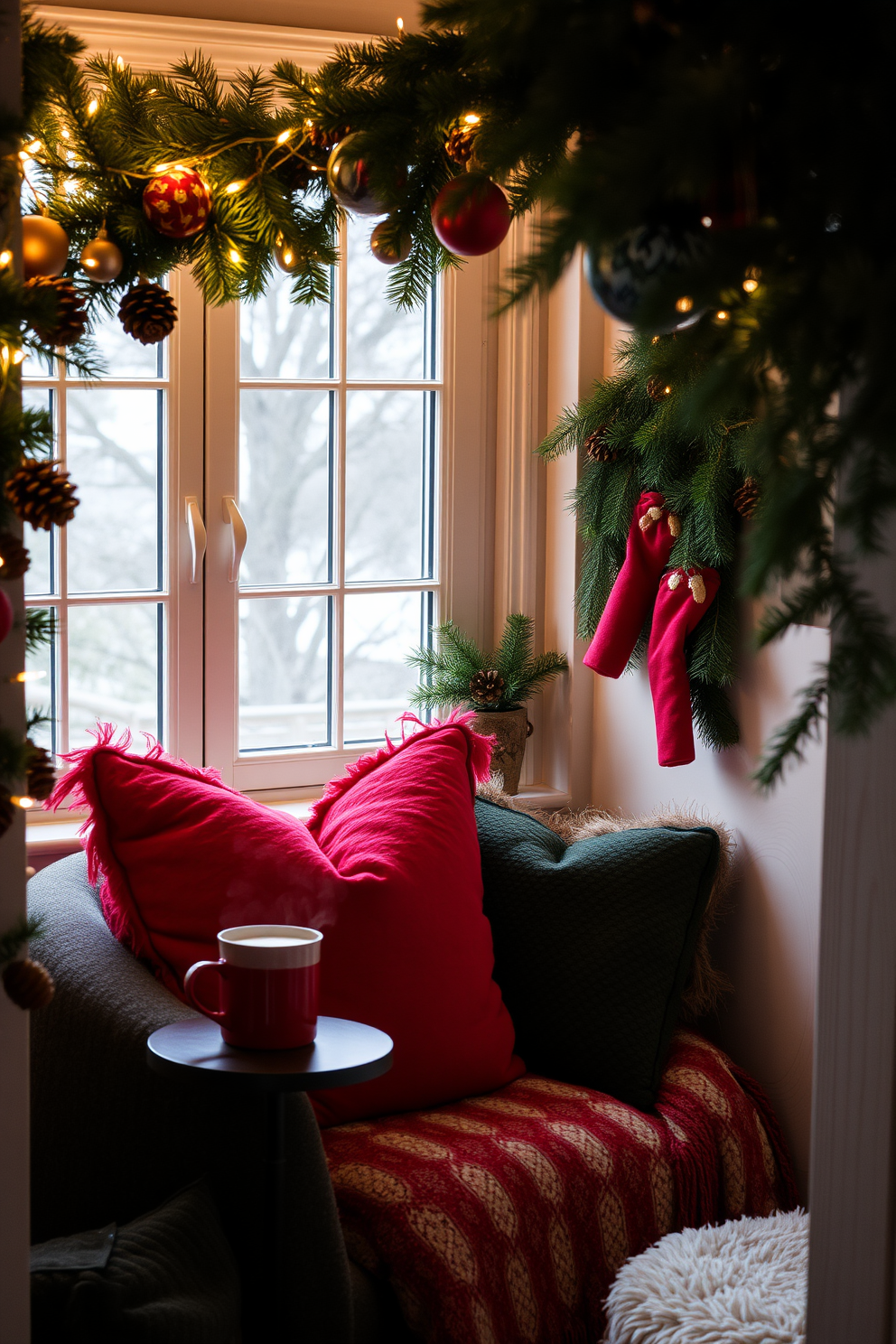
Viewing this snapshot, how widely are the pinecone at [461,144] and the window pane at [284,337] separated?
3.67ft

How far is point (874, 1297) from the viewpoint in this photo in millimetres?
801

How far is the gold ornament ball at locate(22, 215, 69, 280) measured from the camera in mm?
1037

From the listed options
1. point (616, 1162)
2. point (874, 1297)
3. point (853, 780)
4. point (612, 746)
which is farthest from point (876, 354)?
point (612, 746)

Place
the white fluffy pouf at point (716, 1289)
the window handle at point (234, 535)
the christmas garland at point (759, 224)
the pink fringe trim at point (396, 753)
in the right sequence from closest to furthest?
the christmas garland at point (759, 224) → the white fluffy pouf at point (716, 1289) → the pink fringe trim at point (396, 753) → the window handle at point (234, 535)

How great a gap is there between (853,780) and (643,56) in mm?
457

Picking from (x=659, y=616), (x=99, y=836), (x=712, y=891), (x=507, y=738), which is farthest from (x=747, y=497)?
(x=99, y=836)

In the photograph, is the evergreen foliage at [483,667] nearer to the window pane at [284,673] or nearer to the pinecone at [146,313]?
the window pane at [284,673]

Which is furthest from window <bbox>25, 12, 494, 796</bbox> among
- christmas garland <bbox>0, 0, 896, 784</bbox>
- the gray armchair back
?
christmas garland <bbox>0, 0, 896, 784</bbox>

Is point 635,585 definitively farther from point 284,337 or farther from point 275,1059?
point 275,1059

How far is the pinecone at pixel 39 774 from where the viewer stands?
816 mm

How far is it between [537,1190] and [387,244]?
1165 millimetres

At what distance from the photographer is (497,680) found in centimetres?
236

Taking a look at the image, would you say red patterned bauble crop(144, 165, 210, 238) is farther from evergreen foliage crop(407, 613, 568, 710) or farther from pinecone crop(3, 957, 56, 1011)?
evergreen foliage crop(407, 613, 568, 710)


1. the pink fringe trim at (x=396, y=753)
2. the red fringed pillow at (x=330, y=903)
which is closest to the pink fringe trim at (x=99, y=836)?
the red fringed pillow at (x=330, y=903)
